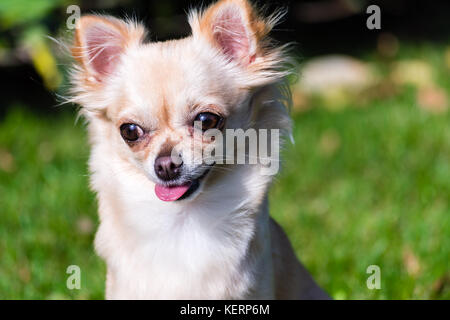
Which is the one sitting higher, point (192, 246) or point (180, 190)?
point (180, 190)

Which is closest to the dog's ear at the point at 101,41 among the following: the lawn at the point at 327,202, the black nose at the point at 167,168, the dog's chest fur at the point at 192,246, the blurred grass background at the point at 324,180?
the dog's chest fur at the point at 192,246

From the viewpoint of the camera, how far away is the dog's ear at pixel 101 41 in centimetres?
255

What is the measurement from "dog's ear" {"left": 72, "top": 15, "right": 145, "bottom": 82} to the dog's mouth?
58 cm

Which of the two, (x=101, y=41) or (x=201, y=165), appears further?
(x=101, y=41)

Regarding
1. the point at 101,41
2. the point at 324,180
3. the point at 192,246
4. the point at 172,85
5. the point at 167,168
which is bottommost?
the point at 192,246

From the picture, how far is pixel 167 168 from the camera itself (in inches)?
90.7

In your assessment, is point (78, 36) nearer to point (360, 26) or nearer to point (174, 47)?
point (174, 47)

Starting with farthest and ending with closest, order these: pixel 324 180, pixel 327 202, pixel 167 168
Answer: pixel 324 180 < pixel 327 202 < pixel 167 168

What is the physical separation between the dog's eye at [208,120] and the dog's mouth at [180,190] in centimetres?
17

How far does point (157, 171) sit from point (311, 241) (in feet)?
5.52

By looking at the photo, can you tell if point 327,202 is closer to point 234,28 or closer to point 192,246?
point 192,246

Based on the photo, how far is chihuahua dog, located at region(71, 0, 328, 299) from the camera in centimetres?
242

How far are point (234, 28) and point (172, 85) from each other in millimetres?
392

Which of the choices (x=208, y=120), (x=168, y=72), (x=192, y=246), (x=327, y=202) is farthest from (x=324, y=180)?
(x=168, y=72)
